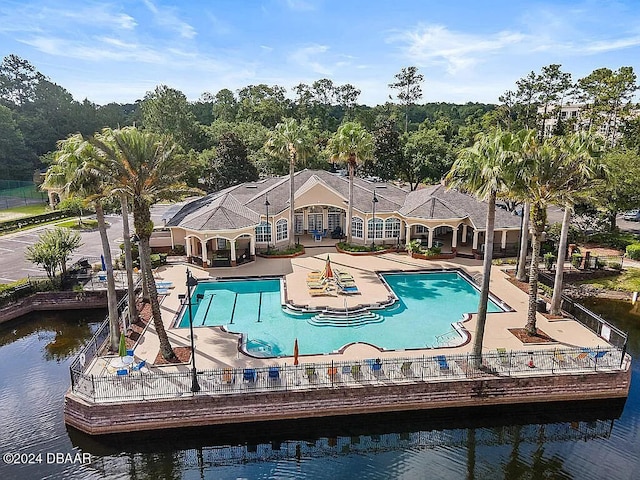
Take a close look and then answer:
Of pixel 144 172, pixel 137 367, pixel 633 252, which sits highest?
pixel 144 172

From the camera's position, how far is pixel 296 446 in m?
18.1

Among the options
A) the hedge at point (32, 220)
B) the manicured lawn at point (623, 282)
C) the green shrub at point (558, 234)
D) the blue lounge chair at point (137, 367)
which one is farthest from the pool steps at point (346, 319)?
the hedge at point (32, 220)

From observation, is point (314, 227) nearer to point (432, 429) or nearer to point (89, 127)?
point (432, 429)

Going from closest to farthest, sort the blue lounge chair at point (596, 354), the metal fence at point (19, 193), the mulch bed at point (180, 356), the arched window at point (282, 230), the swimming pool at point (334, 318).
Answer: the blue lounge chair at point (596, 354) → the mulch bed at point (180, 356) → the swimming pool at point (334, 318) → the arched window at point (282, 230) → the metal fence at point (19, 193)

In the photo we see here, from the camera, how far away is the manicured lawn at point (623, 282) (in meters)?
32.4

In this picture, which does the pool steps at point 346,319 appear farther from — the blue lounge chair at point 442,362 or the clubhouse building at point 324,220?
the clubhouse building at point 324,220

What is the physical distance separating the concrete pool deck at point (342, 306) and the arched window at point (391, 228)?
2857 mm

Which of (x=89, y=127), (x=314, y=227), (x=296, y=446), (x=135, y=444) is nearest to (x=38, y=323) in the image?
(x=135, y=444)

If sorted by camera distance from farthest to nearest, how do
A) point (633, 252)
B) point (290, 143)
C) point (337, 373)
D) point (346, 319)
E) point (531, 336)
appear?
point (290, 143) < point (633, 252) < point (346, 319) < point (531, 336) < point (337, 373)

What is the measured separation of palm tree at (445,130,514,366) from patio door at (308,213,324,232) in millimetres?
25546

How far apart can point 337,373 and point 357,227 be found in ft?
78.5

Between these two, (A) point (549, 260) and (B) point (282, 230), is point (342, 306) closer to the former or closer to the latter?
(B) point (282, 230)

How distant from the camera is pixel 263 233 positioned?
40750 millimetres

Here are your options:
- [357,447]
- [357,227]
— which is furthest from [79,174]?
[357,227]
